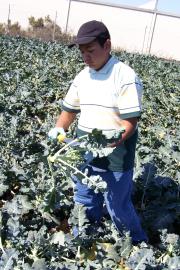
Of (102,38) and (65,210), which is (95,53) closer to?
(102,38)

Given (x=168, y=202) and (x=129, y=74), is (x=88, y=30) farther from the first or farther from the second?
(x=168, y=202)

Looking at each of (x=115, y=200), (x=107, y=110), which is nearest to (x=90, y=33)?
(x=107, y=110)

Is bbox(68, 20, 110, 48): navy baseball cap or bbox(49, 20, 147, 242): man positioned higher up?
bbox(68, 20, 110, 48): navy baseball cap

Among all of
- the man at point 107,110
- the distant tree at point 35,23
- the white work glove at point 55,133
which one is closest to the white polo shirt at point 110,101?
the man at point 107,110

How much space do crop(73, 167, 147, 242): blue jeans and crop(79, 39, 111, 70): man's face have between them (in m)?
0.77

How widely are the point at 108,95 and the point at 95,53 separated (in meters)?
0.30

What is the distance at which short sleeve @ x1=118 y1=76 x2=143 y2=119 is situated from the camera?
10.5ft

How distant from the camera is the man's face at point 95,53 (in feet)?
10.5

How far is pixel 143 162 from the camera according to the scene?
16.7 ft

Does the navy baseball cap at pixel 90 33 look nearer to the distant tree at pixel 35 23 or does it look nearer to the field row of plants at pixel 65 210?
the field row of plants at pixel 65 210

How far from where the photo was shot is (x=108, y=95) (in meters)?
3.31

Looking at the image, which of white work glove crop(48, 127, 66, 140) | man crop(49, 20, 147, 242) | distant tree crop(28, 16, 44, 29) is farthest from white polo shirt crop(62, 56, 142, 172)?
distant tree crop(28, 16, 44, 29)

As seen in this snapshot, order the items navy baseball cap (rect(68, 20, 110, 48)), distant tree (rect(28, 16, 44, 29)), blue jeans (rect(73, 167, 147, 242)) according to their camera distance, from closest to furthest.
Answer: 1. navy baseball cap (rect(68, 20, 110, 48))
2. blue jeans (rect(73, 167, 147, 242))
3. distant tree (rect(28, 16, 44, 29))

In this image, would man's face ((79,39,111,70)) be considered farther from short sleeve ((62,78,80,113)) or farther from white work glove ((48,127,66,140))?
white work glove ((48,127,66,140))
